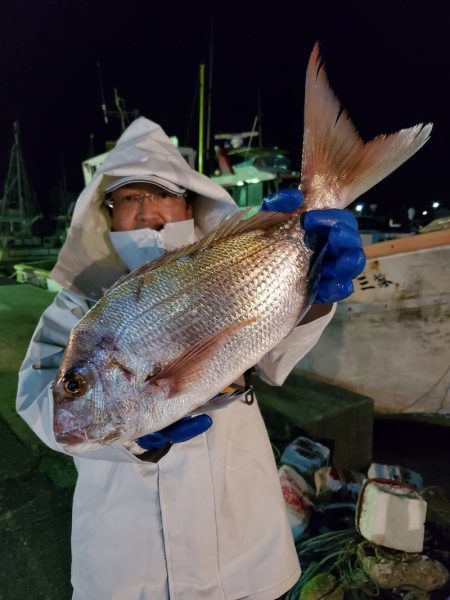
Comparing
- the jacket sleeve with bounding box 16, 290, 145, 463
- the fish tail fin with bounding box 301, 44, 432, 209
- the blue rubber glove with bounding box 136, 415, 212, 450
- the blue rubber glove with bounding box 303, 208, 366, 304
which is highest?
the fish tail fin with bounding box 301, 44, 432, 209

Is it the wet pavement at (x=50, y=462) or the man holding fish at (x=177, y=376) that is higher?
the man holding fish at (x=177, y=376)

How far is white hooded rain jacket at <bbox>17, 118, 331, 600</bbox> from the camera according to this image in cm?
155

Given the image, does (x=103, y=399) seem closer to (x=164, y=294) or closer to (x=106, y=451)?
(x=106, y=451)

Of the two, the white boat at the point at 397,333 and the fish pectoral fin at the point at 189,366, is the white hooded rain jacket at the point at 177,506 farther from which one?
the white boat at the point at 397,333

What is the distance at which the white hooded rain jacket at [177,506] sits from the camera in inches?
61.2

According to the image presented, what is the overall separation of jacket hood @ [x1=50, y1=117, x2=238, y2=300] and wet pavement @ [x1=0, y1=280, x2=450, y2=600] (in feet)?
4.95

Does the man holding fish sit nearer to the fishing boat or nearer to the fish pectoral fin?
the fish pectoral fin

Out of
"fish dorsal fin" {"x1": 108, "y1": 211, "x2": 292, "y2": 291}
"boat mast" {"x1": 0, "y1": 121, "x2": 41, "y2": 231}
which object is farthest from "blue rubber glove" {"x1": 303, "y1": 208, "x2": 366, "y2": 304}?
"boat mast" {"x1": 0, "y1": 121, "x2": 41, "y2": 231}

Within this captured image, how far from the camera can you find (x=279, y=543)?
1747 millimetres

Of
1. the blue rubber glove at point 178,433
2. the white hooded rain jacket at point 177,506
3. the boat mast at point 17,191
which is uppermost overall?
the boat mast at point 17,191

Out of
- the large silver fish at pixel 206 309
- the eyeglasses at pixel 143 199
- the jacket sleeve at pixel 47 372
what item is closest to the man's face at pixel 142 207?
the eyeglasses at pixel 143 199

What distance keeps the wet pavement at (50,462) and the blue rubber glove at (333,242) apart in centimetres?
205

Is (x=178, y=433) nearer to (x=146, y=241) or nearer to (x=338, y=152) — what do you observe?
(x=146, y=241)

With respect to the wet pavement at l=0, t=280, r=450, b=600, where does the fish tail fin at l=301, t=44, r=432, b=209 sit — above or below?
above
